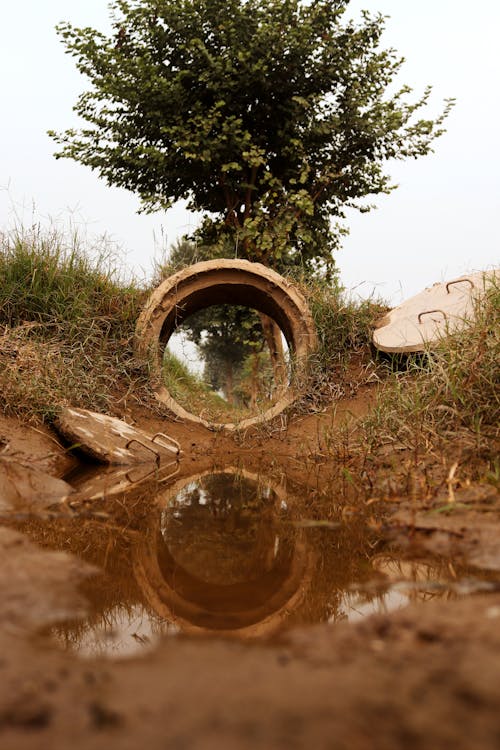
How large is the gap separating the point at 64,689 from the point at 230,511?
1.96 meters

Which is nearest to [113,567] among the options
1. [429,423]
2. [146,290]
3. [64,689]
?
[64,689]

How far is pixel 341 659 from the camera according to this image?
45.9 inches

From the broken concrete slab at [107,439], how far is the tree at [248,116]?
19.2 feet

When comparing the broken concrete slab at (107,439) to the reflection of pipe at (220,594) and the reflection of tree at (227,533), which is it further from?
the reflection of pipe at (220,594)

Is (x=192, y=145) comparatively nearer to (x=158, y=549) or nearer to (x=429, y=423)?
(x=429, y=423)

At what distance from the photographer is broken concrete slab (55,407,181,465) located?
445 cm

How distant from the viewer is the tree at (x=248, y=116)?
10.2m

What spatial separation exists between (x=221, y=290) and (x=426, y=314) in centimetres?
223

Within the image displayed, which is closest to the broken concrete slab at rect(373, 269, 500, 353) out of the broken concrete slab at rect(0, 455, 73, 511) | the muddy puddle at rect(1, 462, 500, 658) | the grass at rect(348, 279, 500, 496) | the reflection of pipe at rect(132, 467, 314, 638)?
the grass at rect(348, 279, 500, 496)

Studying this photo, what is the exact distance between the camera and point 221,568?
6.82 feet

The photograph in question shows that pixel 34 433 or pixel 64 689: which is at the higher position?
pixel 34 433

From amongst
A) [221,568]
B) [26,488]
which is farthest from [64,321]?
[221,568]

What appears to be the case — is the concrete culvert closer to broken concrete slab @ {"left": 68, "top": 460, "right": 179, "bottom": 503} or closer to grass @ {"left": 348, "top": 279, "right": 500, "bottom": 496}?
broken concrete slab @ {"left": 68, "top": 460, "right": 179, "bottom": 503}

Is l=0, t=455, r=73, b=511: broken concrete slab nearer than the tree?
Yes
